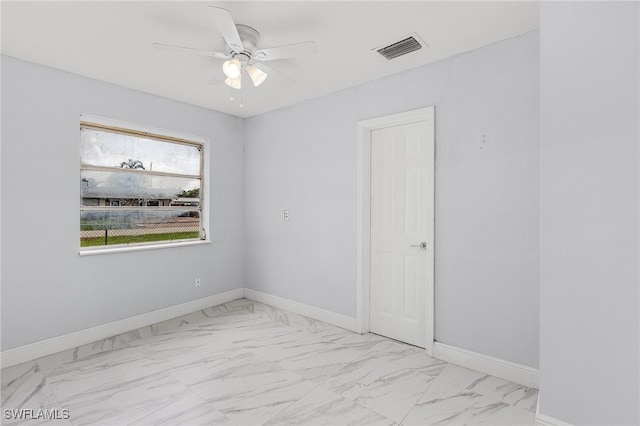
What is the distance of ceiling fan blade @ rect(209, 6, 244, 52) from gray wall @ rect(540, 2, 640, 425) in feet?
6.02

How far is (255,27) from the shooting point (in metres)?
2.28

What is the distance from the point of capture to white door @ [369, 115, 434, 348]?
3.01 metres

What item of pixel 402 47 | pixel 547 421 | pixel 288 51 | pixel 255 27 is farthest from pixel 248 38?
pixel 547 421

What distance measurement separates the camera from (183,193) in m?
4.13

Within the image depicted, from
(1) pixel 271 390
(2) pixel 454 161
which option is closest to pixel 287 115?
(2) pixel 454 161

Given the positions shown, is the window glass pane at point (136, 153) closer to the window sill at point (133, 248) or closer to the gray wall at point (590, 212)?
the window sill at point (133, 248)

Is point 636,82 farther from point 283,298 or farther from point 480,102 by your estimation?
point 283,298

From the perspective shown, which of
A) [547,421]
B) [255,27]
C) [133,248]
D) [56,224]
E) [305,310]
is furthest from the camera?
[305,310]

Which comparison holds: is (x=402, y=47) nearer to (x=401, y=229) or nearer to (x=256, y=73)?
(x=256, y=73)

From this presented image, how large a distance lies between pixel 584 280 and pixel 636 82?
1048mm

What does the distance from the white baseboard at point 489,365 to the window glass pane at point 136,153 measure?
11.9ft

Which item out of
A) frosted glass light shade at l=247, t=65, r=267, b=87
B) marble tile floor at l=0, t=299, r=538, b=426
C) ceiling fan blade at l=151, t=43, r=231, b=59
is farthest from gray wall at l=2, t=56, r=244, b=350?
frosted glass light shade at l=247, t=65, r=267, b=87

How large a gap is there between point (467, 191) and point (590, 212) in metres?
1.00

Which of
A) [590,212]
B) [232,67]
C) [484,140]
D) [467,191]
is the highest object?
[232,67]
